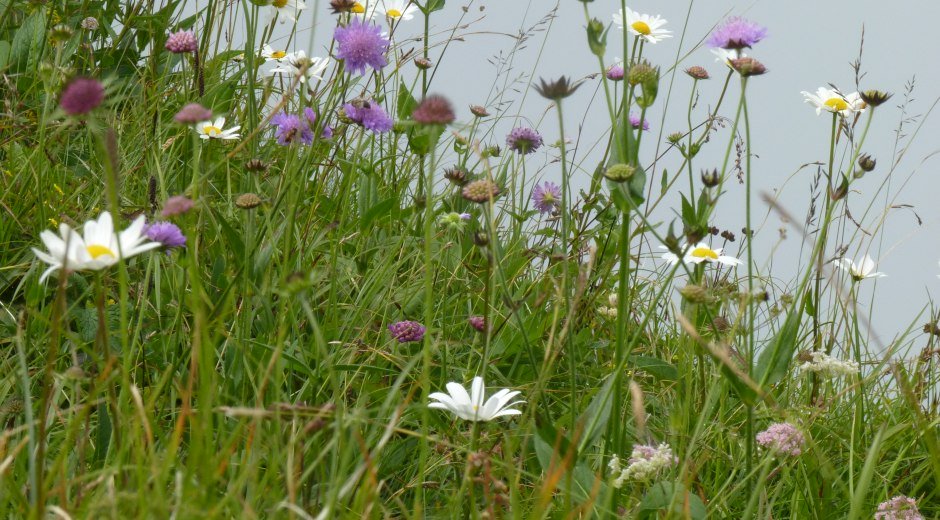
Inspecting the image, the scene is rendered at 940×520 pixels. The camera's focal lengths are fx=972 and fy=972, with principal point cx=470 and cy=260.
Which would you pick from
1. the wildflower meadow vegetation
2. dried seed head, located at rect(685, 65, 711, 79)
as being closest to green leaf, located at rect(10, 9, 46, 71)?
the wildflower meadow vegetation

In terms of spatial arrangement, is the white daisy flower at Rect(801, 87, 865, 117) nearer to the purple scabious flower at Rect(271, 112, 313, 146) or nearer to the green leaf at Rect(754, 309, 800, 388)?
the green leaf at Rect(754, 309, 800, 388)

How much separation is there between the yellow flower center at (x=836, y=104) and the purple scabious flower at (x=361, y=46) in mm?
734

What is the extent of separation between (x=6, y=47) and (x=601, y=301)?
1.40 metres

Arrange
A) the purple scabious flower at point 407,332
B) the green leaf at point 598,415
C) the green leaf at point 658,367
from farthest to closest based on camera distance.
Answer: the green leaf at point 658,367, the purple scabious flower at point 407,332, the green leaf at point 598,415

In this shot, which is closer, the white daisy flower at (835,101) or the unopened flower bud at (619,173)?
the unopened flower bud at (619,173)

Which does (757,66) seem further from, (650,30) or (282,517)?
(282,517)

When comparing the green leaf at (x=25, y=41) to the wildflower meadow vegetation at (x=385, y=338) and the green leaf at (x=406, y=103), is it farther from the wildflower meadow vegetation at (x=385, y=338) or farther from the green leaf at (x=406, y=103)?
the green leaf at (x=406, y=103)

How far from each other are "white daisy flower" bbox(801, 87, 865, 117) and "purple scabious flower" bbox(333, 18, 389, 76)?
0.70 metres

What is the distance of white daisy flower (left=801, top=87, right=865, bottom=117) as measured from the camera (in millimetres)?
1533

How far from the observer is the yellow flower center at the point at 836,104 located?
1.53 metres

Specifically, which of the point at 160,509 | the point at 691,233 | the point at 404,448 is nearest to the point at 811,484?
the point at 691,233

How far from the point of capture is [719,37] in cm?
126

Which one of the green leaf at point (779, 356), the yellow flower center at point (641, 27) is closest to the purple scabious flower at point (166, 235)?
the green leaf at point (779, 356)

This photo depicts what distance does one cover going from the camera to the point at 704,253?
1439 mm
